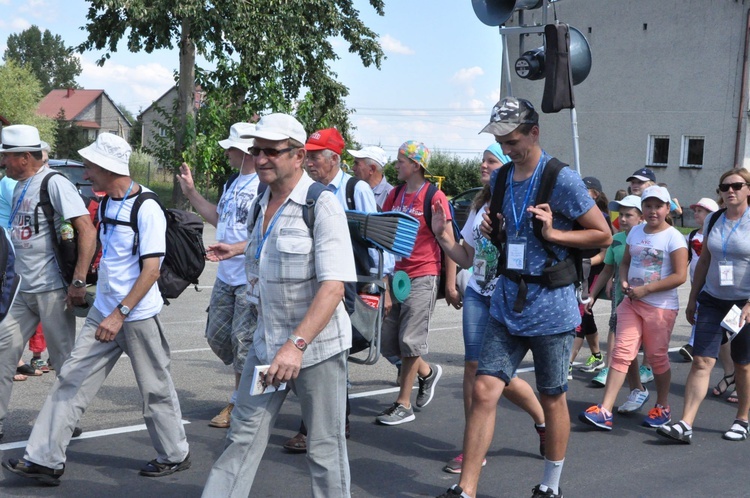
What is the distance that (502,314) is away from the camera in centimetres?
452

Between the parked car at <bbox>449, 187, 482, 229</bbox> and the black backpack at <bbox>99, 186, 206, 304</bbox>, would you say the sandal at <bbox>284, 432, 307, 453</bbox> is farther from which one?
the parked car at <bbox>449, 187, 482, 229</bbox>

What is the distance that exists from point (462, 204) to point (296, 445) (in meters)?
19.1

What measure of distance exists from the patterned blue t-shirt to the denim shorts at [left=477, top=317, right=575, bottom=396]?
7 cm

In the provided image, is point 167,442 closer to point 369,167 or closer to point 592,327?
point 369,167

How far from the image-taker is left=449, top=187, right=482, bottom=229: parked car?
22453 millimetres

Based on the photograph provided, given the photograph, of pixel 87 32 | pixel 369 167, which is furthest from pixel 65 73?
pixel 369 167

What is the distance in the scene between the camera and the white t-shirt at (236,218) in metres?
5.80

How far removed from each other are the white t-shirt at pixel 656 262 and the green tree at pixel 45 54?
128 metres

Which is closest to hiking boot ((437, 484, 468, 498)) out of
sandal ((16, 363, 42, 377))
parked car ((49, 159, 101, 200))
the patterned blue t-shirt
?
the patterned blue t-shirt

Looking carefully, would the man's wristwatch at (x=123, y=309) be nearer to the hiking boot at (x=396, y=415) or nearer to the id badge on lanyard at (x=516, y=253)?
the id badge on lanyard at (x=516, y=253)

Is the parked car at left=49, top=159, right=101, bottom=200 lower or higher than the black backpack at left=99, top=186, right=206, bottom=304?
lower

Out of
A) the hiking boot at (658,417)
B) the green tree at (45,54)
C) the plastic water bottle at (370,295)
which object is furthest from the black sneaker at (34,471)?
the green tree at (45,54)

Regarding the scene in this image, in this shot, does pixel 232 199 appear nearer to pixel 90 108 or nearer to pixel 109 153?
pixel 109 153

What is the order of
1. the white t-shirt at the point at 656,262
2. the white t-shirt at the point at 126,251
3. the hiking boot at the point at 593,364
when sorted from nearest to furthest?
the white t-shirt at the point at 126,251
the white t-shirt at the point at 656,262
the hiking boot at the point at 593,364
